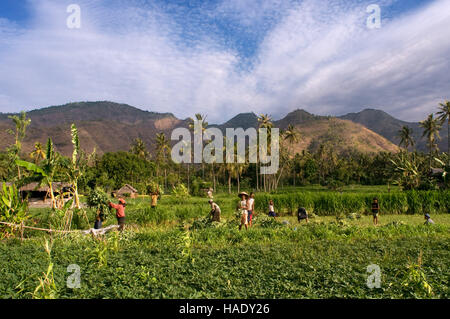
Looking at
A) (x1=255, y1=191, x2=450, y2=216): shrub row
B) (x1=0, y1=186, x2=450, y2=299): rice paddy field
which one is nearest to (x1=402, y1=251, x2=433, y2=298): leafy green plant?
(x1=0, y1=186, x2=450, y2=299): rice paddy field

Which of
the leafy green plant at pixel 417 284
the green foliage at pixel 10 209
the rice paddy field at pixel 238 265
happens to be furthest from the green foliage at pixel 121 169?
the leafy green plant at pixel 417 284

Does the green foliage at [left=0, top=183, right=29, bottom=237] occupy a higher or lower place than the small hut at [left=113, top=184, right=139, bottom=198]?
higher

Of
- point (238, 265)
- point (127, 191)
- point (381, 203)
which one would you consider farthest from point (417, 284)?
point (127, 191)

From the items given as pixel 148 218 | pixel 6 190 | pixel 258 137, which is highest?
pixel 258 137

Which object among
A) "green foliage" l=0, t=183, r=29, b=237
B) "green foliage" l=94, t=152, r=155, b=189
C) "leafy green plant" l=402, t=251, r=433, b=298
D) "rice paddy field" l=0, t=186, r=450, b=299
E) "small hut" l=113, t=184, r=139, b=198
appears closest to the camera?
"leafy green plant" l=402, t=251, r=433, b=298

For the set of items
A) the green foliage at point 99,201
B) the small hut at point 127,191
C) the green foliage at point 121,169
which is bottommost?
the small hut at point 127,191

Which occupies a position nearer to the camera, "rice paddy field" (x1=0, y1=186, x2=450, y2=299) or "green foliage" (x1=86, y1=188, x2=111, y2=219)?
"rice paddy field" (x1=0, y1=186, x2=450, y2=299)

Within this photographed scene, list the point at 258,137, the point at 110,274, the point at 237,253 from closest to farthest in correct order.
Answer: the point at 110,274 < the point at 237,253 < the point at 258,137

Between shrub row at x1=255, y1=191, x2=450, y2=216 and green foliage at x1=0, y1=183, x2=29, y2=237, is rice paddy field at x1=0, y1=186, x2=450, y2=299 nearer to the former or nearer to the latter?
green foliage at x1=0, y1=183, x2=29, y2=237

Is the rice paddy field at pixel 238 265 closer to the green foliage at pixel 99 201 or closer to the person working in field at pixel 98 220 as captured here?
the person working in field at pixel 98 220

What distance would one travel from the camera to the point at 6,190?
995 centimetres
